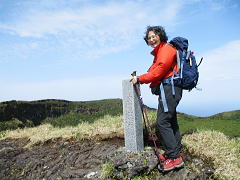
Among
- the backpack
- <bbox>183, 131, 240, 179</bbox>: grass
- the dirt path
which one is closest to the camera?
the backpack

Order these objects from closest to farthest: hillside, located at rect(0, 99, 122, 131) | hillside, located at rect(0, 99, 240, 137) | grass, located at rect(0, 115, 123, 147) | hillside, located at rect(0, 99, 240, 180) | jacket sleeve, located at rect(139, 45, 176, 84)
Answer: jacket sleeve, located at rect(139, 45, 176, 84) < hillside, located at rect(0, 99, 240, 180) < grass, located at rect(0, 115, 123, 147) < hillside, located at rect(0, 99, 240, 137) < hillside, located at rect(0, 99, 122, 131)

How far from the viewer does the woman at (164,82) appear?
4969mm

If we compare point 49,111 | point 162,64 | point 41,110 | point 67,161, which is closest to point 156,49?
point 162,64

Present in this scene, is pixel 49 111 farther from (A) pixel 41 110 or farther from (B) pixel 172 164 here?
(B) pixel 172 164

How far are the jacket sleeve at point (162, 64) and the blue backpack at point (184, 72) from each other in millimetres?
161

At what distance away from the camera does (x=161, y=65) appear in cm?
490

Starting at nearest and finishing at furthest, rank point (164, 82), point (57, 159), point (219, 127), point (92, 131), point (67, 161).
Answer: point (164, 82)
point (67, 161)
point (57, 159)
point (92, 131)
point (219, 127)

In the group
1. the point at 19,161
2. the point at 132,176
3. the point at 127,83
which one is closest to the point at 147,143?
the point at 132,176

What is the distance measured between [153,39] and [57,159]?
411cm

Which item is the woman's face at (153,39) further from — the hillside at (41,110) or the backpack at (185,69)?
the hillside at (41,110)

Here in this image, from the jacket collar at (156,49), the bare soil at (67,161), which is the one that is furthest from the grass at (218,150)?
the jacket collar at (156,49)

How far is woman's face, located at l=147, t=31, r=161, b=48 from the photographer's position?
527 centimetres

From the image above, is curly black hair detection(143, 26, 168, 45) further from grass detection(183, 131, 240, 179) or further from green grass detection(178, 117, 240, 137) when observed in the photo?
green grass detection(178, 117, 240, 137)

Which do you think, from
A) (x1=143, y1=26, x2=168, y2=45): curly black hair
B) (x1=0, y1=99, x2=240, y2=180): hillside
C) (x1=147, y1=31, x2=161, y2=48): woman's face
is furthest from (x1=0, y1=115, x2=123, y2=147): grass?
(x1=143, y1=26, x2=168, y2=45): curly black hair
